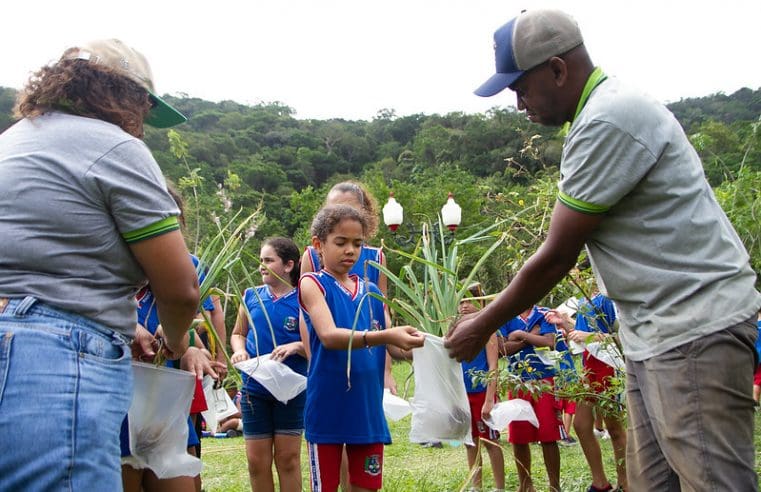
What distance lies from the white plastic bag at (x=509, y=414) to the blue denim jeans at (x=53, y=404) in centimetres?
280

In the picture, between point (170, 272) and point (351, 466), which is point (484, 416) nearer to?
point (351, 466)

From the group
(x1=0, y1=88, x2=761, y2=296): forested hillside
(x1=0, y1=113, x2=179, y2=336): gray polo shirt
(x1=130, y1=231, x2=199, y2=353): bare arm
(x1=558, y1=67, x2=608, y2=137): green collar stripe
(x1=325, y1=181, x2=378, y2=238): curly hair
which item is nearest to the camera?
(x1=0, y1=113, x2=179, y2=336): gray polo shirt

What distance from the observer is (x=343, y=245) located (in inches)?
140

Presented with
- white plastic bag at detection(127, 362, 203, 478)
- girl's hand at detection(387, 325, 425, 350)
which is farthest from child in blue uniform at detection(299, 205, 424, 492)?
white plastic bag at detection(127, 362, 203, 478)

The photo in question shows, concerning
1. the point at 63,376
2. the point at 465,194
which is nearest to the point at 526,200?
the point at 63,376

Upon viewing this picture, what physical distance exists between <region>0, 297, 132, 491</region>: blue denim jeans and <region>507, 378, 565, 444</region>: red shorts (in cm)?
349

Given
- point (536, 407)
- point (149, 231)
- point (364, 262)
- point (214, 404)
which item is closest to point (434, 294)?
point (364, 262)

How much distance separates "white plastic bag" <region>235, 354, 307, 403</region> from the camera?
385 cm

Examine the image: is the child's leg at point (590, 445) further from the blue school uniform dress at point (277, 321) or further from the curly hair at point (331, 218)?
the curly hair at point (331, 218)

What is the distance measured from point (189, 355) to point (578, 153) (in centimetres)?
171

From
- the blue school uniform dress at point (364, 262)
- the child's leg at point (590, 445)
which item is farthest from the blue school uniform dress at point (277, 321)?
the child's leg at point (590, 445)

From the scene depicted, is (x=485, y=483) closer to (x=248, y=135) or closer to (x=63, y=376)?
(x=63, y=376)

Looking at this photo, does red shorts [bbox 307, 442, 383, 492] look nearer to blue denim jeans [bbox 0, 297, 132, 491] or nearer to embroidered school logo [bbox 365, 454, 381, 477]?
embroidered school logo [bbox 365, 454, 381, 477]

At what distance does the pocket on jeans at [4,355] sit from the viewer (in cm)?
164
